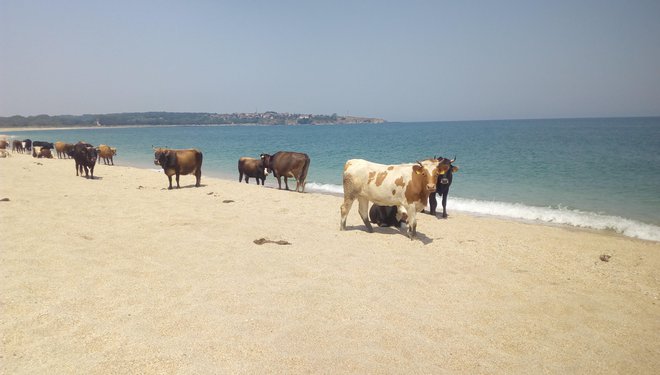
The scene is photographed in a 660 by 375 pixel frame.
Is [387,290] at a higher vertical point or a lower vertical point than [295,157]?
lower

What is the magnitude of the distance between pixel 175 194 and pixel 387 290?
34.7ft

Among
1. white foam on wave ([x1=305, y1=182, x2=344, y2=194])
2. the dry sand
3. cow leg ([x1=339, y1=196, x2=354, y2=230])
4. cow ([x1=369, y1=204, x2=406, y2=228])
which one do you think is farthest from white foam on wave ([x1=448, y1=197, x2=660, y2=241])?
cow leg ([x1=339, y1=196, x2=354, y2=230])

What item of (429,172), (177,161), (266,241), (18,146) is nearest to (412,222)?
(429,172)

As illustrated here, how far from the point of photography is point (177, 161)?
15500 mm

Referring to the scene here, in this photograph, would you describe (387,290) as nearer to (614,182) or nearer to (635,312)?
(635,312)

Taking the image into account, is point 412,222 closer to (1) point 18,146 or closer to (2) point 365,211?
(2) point 365,211

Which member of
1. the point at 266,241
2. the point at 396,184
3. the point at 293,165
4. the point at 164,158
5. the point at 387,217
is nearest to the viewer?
the point at 266,241

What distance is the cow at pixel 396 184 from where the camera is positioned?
26.2ft

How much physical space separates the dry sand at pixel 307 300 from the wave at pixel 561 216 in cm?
259

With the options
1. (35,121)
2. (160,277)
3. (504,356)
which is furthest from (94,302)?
(35,121)

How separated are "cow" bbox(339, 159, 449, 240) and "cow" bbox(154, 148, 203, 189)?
377 inches

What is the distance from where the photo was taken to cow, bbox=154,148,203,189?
49.4 feet

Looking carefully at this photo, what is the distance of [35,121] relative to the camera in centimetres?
17938

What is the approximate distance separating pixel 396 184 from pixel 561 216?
25.7 feet
